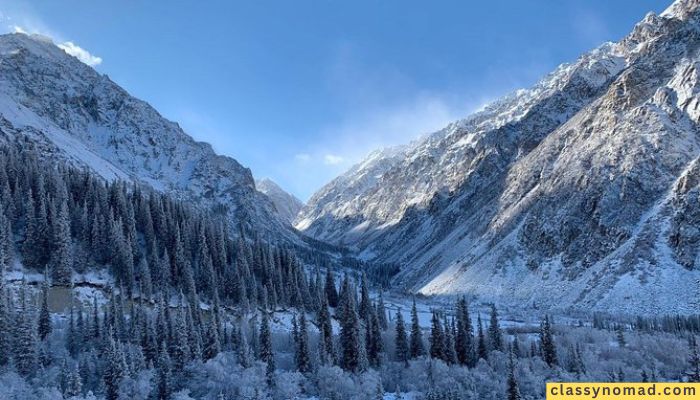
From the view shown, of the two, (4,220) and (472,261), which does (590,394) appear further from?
(472,261)

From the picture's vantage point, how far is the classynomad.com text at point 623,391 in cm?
4797

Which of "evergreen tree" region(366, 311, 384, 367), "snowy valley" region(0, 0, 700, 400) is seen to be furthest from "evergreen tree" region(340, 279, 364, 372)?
"evergreen tree" region(366, 311, 384, 367)

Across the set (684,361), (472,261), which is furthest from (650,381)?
(472,261)

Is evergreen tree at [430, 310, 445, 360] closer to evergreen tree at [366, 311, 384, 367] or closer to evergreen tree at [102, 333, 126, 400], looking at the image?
evergreen tree at [366, 311, 384, 367]

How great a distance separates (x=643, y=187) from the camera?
129 metres

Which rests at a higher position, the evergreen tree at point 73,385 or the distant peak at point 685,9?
the distant peak at point 685,9

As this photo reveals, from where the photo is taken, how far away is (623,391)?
51188 millimetres

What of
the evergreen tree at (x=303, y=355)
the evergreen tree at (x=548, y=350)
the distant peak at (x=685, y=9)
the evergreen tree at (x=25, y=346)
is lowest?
the evergreen tree at (x=548, y=350)

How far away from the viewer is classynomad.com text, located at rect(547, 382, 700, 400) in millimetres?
47969

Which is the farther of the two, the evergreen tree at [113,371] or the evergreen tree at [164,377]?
the evergreen tree at [164,377]

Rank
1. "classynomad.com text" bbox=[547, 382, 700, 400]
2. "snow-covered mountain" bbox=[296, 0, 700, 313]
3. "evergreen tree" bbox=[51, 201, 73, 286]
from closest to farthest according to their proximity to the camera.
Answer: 1. "classynomad.com text" bbox=[547, 382, 700, 400]
2. "evergreen tree" bbox=[51, 201, 73, 286]
3. "snow-covered mountain" bbox=[296, 0, 700, 313]

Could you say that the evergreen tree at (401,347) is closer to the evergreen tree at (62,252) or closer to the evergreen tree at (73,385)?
the evergreen tree at (73,385)

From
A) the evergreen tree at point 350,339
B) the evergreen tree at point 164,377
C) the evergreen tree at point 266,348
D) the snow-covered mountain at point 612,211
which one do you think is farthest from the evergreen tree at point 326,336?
the snow-covered mountain at point 612,211

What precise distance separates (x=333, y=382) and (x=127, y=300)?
38.3 m
